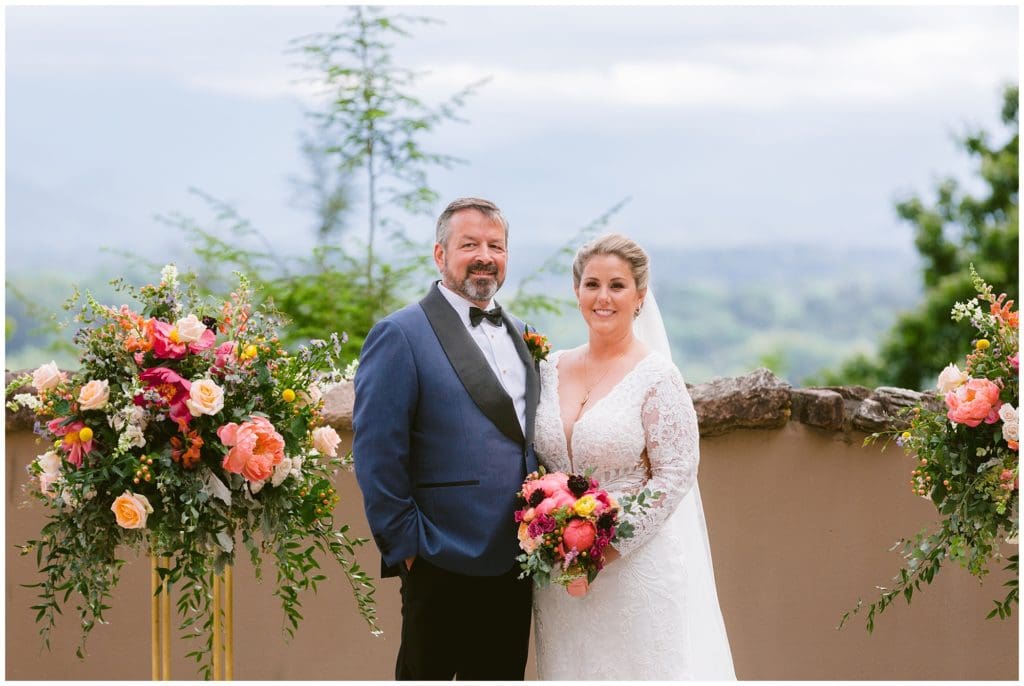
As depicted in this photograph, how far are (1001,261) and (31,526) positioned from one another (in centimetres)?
1068


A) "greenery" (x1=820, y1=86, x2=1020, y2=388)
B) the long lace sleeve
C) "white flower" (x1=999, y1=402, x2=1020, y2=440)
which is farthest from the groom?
"greenery" (x1=820, y1=86, x2=1020, y2=388)

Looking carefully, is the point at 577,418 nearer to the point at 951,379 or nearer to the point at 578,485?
the point at 578,485

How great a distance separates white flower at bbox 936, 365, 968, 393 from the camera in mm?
2906

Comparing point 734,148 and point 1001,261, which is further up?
point 734,148

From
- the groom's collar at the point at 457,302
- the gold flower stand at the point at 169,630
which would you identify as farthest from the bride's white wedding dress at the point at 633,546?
the gold flower stand at the point at 169,630

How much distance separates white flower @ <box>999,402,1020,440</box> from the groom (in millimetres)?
1250

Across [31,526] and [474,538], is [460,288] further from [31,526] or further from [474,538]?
[31,526]

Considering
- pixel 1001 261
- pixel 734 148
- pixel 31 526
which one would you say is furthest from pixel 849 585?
pixel 734 148

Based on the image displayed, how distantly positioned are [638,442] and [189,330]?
1248 millimetres

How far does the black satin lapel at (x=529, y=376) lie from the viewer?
10.2 feet

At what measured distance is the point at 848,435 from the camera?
381cm

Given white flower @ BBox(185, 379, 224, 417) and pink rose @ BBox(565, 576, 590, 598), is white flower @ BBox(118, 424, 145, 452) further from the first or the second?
pink rose @ BBox(565, 576, 590, 598)

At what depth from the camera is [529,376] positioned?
3.20 m

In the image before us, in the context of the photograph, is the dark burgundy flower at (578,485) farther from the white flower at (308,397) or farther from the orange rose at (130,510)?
the orange rose at (130,510)
